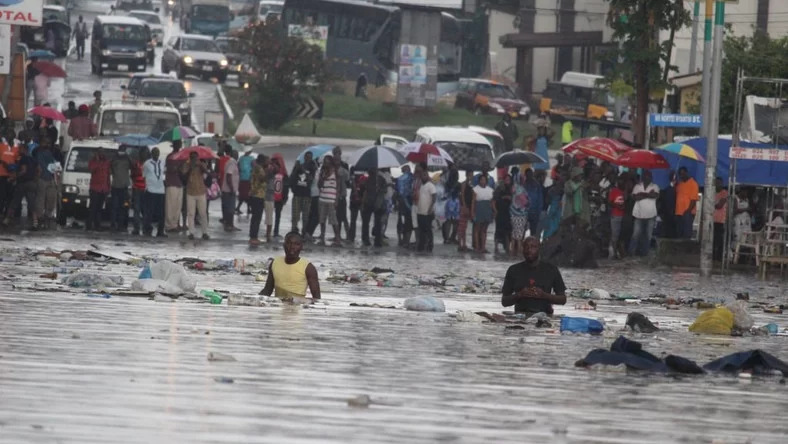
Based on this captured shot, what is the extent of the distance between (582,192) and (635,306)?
10572 mm

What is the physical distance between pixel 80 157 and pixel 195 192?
270 cm

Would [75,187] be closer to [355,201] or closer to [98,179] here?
[98,179]

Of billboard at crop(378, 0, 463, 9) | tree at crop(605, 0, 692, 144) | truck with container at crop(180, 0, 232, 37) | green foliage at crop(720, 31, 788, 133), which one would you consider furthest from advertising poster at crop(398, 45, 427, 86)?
green foliage at crop(720, 31, 788, 133)

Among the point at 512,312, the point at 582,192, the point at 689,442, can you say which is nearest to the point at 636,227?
the point at 582,192

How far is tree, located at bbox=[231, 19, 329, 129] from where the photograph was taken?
56.4 metres

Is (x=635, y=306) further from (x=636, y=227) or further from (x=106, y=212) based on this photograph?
(x=106, y=212)

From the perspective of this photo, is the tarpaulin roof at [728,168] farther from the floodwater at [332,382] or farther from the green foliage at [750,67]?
the floodwater at [332,382]

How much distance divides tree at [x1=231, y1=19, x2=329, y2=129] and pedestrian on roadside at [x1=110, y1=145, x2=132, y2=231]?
78.1 ft

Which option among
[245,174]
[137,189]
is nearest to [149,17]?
[245,174]

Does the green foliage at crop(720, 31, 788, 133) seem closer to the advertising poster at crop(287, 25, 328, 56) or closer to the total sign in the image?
the total sign

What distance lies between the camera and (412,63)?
63.7 meters

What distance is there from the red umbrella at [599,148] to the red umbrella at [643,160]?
5.18 feet

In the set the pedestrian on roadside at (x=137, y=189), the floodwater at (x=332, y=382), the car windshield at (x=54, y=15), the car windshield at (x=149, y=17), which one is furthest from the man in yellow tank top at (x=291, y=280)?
the car windshield at (x=149, y=17)

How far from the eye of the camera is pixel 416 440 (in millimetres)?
8859
